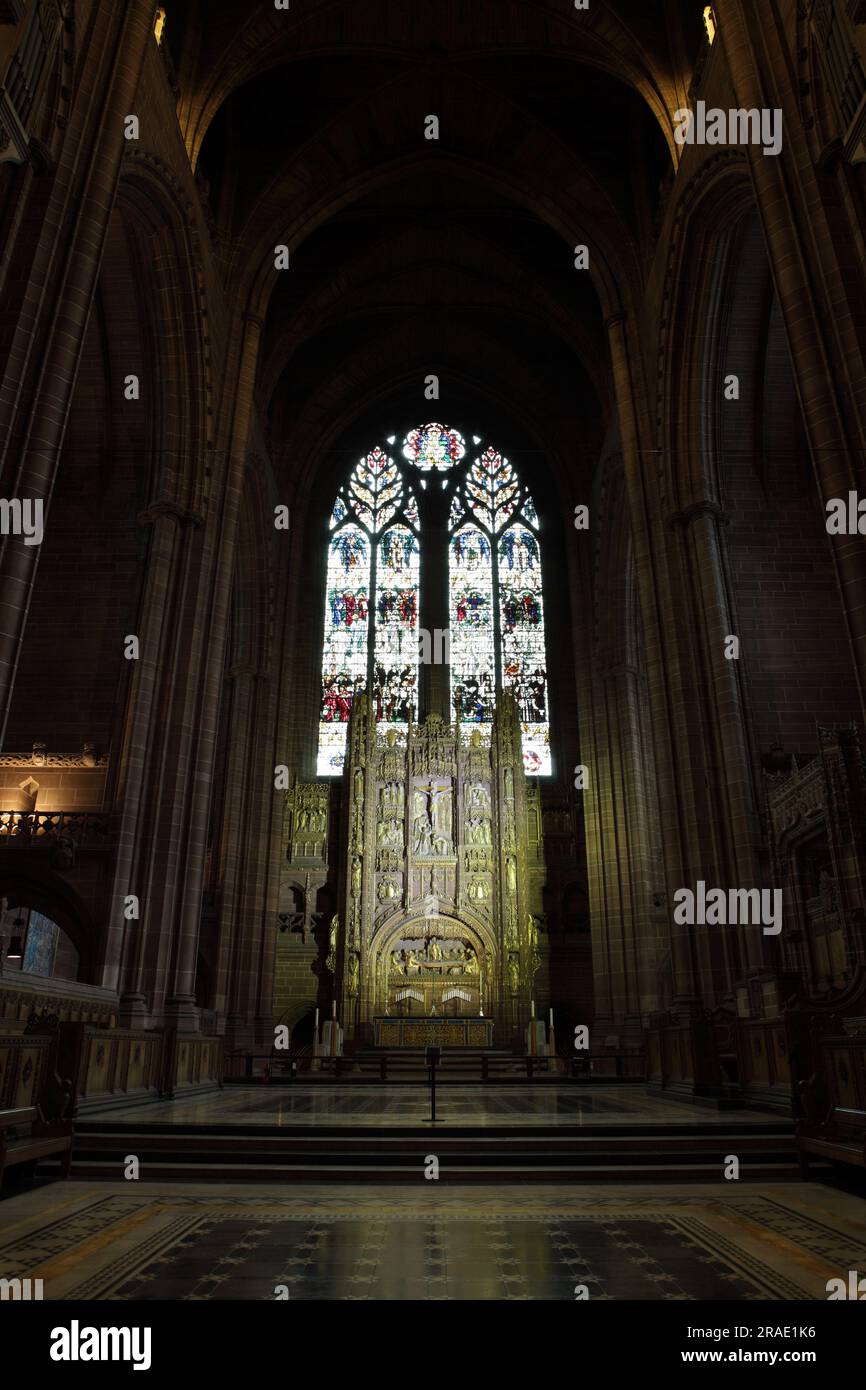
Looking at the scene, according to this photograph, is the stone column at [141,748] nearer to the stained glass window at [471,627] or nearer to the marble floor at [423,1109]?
the marble floor at [423,1109]

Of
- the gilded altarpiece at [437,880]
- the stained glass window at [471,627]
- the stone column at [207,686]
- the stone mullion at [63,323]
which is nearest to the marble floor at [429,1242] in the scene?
the stone mullion at [63,323]

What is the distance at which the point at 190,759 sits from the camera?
13.6m

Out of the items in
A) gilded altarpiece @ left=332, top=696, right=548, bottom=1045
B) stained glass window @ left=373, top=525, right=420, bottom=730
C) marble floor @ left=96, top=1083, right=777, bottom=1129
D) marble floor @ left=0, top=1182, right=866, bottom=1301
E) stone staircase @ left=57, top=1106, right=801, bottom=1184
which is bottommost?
marble floor @ left=0, top=1182, right=866, bottom=1301

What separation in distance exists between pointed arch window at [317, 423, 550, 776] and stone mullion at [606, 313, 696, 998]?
25.6 ft

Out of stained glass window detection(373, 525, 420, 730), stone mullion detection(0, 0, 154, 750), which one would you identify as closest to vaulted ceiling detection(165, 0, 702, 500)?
stained glass window detection(373, 525, 420, 730)

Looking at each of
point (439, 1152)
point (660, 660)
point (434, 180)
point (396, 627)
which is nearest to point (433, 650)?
point (396, 627)

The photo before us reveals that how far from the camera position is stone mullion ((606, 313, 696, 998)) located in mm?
12512

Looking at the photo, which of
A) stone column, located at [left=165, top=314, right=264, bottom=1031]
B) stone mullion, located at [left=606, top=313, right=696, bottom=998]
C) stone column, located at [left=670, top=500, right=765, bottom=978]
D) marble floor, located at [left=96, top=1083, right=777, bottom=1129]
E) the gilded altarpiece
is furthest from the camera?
the gilded altarpiece

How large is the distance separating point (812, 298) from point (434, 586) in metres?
15.5

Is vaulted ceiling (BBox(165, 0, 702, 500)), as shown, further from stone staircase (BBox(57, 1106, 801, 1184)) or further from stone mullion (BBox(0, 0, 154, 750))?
stone staircase (BBox(57, 1106, 801, 1184))

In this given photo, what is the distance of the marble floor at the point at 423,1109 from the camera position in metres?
7.42

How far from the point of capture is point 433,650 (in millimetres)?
22953
